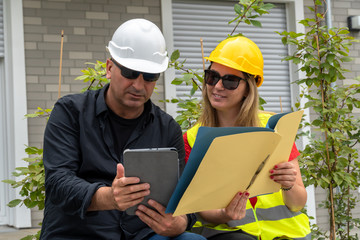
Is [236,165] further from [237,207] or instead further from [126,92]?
[126,92]

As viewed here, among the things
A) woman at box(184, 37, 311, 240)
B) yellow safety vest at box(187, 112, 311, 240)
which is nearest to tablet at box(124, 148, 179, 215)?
woman at box(184, 37, 311, 240)

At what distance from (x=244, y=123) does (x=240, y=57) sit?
13.6 inches

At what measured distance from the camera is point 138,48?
7.75 ft

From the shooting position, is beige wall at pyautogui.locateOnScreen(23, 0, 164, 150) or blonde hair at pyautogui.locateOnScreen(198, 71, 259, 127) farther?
beige wall at pyautogui.locateOnScreen(23, 0, 164, 150)

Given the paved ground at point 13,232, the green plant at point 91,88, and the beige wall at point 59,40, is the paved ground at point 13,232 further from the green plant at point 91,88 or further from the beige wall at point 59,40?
the green plant at point 91,88

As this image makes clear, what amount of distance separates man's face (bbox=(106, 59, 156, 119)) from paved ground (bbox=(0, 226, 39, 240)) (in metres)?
3.67

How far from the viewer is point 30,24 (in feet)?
21.0

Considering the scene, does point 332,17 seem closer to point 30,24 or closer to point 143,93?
point 30,24

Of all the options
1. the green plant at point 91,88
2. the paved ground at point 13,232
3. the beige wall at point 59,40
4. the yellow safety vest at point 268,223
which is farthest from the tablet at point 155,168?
the beige wall at point 59,40

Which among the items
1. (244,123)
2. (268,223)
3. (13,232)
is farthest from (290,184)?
(13,232)

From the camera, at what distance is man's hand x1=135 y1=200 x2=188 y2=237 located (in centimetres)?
209

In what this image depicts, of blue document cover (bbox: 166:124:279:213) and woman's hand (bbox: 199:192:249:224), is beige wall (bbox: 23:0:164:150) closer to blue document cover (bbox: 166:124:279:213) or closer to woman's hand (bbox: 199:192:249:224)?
woman's hand (bbox: 199:192:249:224)

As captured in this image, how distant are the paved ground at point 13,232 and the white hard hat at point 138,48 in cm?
381

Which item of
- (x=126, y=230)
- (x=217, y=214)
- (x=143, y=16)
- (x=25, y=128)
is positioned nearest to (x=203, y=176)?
(x=126, y=230)
